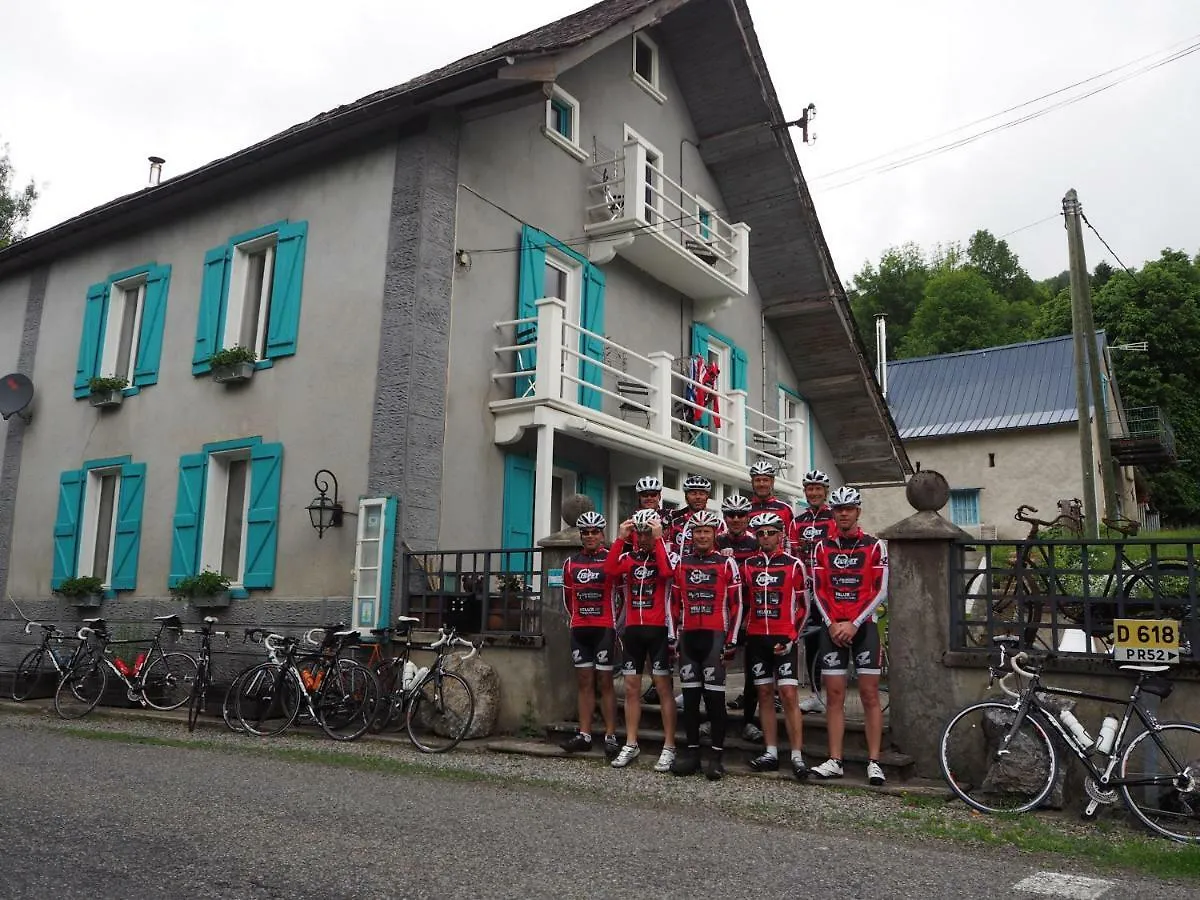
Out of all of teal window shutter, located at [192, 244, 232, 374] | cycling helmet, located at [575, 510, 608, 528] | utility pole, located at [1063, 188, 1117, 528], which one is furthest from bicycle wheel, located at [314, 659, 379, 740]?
utility pole, located at [1063, 188, 1117, 528]

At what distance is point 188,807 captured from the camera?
638 cm

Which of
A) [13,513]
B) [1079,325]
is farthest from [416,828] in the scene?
[1079,325]

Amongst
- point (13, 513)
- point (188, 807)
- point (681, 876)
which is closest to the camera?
point (681, 876)

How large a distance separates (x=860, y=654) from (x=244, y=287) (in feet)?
30.1

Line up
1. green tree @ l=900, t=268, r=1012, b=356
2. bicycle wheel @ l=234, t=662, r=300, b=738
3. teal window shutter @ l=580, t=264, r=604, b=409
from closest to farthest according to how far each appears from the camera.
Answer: bicycle wheel @ l=234, t=662, r=300, b=738, teal window shutter @ l=580, t=264, r=604, b=409, green tree @ l=900, t=268, r=1012, b=356

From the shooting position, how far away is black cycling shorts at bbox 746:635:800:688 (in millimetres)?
7695

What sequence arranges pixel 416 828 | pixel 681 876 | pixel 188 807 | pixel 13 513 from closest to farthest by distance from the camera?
pixel 681 876
pixel 416 828
pixel 188 807
pixel 13 513

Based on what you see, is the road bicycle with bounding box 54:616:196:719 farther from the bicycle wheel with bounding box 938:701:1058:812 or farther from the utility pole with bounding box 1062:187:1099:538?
the utility pole with bounding box 1062:187:1099:538

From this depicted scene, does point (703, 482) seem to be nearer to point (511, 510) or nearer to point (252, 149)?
point (511, 510)

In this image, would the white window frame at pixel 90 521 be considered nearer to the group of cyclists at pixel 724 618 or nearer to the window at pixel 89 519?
the window at pixel 89 519

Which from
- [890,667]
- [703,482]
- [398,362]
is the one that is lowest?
[890,667]

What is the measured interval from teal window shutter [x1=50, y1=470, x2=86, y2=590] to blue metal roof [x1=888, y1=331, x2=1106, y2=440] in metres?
22.4

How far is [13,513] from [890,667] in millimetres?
12926

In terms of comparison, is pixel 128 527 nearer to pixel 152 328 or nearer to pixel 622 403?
pixel 152 328
